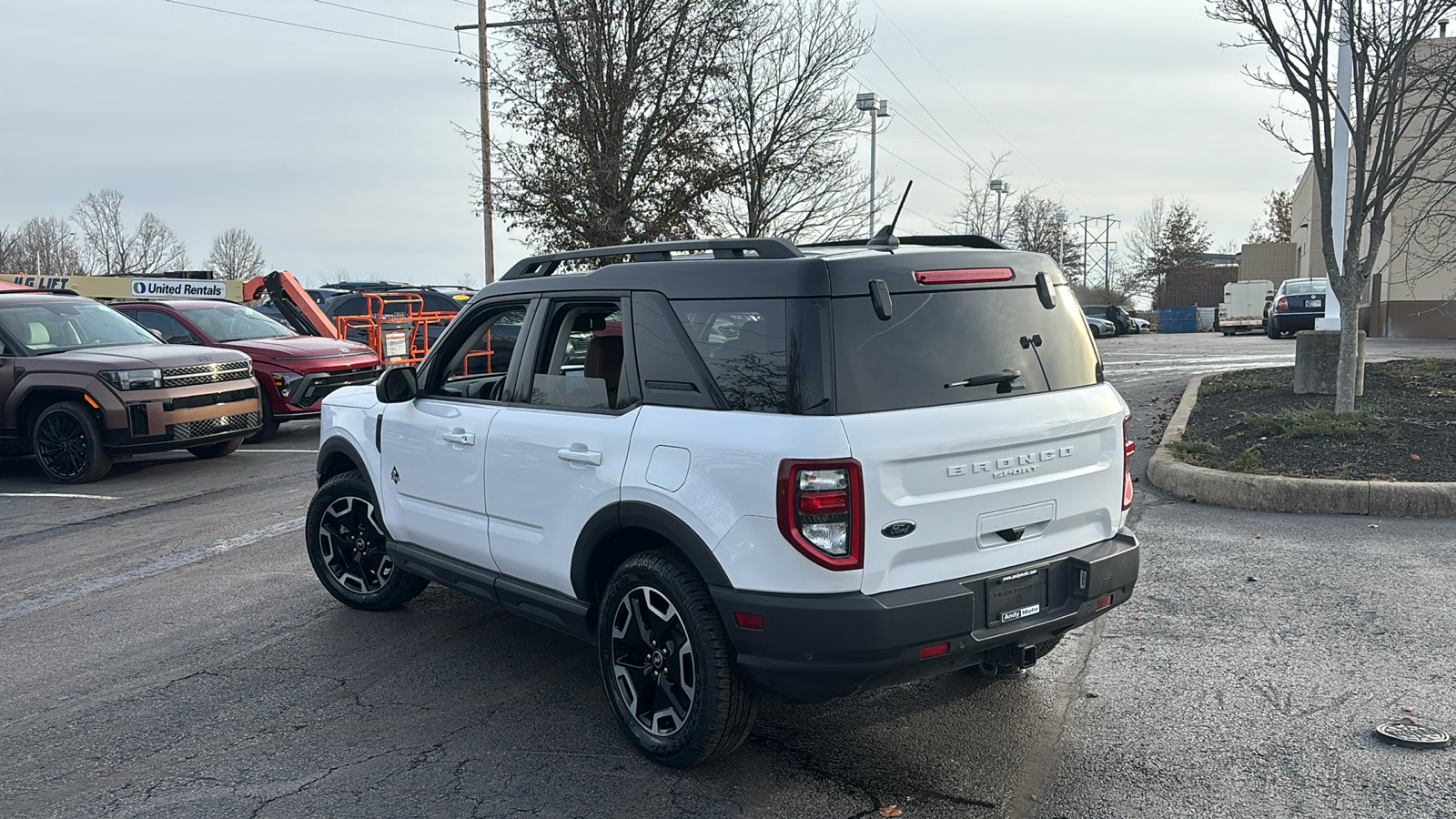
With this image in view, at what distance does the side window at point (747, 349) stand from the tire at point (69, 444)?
31.1 feet

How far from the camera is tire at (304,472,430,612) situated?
5887mm

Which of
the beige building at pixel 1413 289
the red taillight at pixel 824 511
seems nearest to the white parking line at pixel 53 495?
the red taillight at pixel 824 511

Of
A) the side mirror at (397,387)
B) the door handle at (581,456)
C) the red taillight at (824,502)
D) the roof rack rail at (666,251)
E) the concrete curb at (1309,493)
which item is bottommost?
the concrete curb at (1309,493)

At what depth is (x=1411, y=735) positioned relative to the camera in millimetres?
3996

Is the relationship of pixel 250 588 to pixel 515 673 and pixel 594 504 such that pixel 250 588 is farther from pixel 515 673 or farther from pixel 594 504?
pixel 594 504

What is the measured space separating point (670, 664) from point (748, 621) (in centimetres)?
55

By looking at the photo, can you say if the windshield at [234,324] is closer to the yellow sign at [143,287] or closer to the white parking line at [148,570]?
the white parking line at [148,570]

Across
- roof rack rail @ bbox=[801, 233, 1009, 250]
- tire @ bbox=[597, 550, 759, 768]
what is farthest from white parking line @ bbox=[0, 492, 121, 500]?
roof rack rail @ bbox=[801, 233, 1009, 250]

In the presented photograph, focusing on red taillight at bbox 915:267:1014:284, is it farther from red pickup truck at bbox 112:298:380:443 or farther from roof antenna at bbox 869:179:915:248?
red pickup truck at bbox 112:298:380:443

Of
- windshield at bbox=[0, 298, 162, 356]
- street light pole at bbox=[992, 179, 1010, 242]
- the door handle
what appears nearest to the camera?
the door handle

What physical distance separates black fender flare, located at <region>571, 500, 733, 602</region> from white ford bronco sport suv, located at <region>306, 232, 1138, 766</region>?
1 cm

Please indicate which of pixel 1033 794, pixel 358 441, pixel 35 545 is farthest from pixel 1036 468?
pixel 35 545

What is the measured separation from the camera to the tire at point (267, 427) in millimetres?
13852

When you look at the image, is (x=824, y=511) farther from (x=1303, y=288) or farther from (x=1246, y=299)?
(x=1246, y=299)
